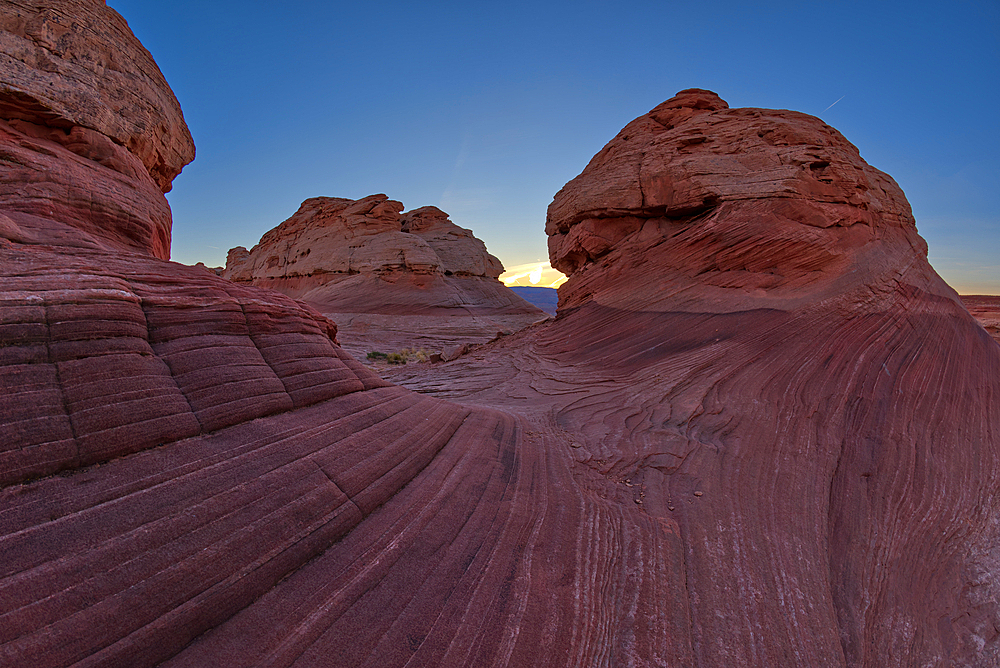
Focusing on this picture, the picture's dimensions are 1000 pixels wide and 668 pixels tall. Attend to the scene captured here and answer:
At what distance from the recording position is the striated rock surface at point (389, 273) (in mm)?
20438

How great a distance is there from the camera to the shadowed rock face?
1688 millimetres

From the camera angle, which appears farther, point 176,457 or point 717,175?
point 717,175

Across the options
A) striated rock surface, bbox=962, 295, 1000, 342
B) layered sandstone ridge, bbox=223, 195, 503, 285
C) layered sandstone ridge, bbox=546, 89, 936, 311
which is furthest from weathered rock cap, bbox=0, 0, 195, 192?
striated rock surface, bbox=962, 295, 1000, 342

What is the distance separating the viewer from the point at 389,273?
23.7 meters

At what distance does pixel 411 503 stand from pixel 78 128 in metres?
4.90

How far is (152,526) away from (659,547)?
9.03ft

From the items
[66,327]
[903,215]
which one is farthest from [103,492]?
[903,215]

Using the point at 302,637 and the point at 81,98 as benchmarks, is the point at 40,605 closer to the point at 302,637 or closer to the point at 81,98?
the point at 302,637

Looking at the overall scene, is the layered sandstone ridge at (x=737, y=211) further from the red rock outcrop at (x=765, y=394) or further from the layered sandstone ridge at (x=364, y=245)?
the layered sandstone ridge at (x=364, y=245)

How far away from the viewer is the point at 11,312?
6.70 ft

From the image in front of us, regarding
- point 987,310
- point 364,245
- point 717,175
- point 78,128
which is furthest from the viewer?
point 364,245

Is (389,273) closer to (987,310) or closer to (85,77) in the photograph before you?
(85,77)

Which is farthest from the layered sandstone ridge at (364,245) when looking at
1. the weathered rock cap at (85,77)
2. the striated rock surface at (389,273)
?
the weathered rock cap at (85,77)

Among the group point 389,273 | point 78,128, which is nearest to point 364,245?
point 389,273
